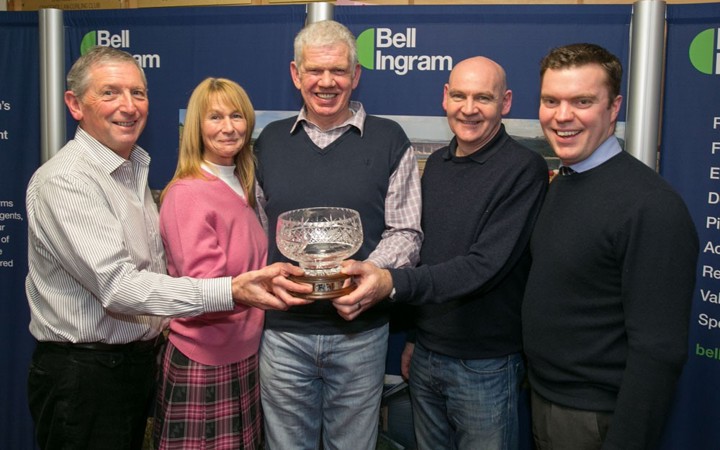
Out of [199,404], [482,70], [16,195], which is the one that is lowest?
[199,404]

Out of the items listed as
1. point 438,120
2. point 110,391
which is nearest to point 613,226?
point 438,120

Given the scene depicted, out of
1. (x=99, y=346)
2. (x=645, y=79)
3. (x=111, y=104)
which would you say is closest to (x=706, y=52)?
(x=645, y=79)

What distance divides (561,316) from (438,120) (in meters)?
1.17

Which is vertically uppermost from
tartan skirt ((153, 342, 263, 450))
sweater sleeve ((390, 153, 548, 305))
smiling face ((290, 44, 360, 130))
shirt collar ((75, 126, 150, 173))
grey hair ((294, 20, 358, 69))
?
grey hair ((294, 20, 358, 69))

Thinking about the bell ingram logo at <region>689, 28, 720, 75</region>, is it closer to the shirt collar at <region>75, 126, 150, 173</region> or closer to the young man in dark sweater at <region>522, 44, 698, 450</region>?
the young man in dark sweater at <region>522, 44, 698, 450</region>

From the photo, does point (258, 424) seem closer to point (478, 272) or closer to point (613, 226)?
point (478, 272)

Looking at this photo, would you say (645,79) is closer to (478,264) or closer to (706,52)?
(706,52)

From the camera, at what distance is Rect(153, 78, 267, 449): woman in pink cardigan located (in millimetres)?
2123

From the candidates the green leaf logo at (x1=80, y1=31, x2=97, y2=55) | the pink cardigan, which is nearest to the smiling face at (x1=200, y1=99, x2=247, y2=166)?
the pink cardigan

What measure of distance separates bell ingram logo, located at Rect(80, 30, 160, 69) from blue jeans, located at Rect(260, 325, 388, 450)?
57.7 inches

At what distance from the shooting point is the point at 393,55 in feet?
8.82

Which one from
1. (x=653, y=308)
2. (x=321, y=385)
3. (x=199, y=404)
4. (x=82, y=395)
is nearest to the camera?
(x=653, y=308)

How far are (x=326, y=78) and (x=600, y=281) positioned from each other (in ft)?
3.63

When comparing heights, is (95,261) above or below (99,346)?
above
